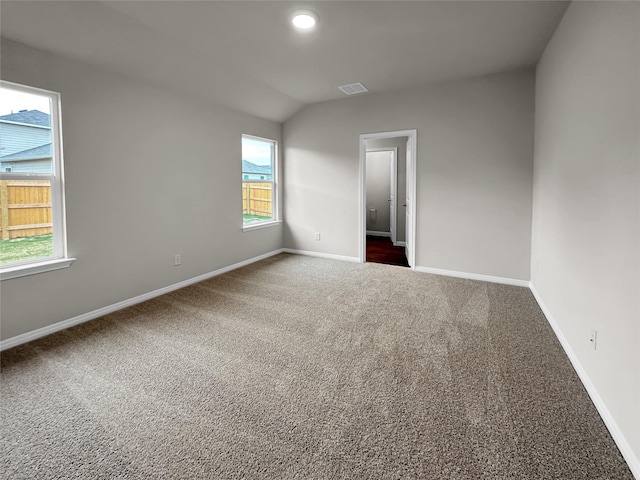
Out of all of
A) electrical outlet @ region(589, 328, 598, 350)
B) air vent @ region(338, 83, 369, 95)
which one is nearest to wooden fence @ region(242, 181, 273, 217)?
air vent @ region(338, 83, 369, 95)

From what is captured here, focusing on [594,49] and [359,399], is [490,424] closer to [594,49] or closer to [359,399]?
[359,399]

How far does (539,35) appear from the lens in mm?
2963

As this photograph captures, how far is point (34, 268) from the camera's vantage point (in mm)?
2619

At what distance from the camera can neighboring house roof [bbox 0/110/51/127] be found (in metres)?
2.52

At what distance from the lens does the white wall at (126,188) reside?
2.69 metres

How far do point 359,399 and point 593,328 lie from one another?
1423 millimetres

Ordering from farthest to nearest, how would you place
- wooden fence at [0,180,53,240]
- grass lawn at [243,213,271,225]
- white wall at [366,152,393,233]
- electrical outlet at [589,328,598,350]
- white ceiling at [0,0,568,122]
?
white wall at [366,152,393,233], grass lawn at [243,213,271,225], wooden fence at [0,180,53,240], white ceiling at [0,0,568,122], electrical outlet at [589,328,598,350]

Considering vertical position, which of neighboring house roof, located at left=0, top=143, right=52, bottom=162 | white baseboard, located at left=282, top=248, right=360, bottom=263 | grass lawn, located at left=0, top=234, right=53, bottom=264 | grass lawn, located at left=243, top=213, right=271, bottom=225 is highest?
neighboring house roof, located at left=0, top=143, right=52, bottom=162

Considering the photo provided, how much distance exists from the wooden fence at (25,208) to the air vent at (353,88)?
3.43m

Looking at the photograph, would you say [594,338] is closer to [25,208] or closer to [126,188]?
[126,188]

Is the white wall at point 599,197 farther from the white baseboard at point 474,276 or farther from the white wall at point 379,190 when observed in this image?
the white wall at point 379,190

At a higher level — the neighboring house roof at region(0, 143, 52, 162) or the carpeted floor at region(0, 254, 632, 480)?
the neighboring house roof at region(0, 143, 52, 162)

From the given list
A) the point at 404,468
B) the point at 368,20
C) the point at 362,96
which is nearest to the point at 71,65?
the point at 368,20

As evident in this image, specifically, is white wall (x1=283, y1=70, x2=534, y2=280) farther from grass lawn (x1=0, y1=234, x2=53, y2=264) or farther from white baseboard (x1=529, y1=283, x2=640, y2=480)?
grass lawn (x1=0, y1=234, x2=53, y2=264)
